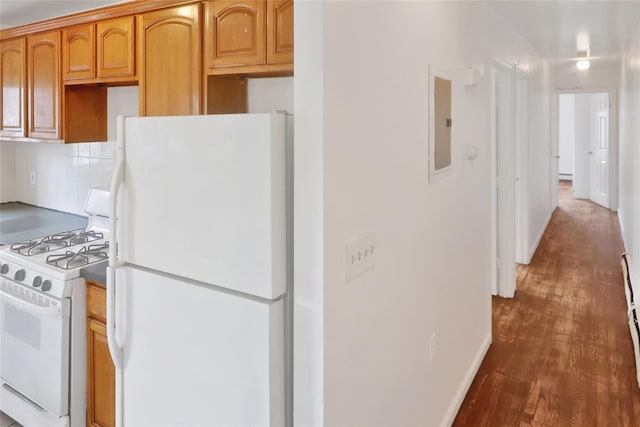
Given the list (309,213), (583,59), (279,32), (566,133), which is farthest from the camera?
(566,133)

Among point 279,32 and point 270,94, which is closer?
point 279,32

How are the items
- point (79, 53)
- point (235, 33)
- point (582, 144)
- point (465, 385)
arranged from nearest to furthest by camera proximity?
point (235, 33) → point (465, 385) → point (79, 53) → point (582, 144)

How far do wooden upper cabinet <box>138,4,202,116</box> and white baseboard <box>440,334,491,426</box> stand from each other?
194 centimetres

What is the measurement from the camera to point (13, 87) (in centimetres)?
310

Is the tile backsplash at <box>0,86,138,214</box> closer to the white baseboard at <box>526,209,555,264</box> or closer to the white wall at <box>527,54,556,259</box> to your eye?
the white wall at <box>527,54,556,259</box>

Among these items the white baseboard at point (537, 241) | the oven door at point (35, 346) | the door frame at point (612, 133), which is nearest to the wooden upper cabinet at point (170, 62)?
the oven door at point (35, 346)

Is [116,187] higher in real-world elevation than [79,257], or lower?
higher

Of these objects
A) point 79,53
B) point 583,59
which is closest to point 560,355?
point 79,53

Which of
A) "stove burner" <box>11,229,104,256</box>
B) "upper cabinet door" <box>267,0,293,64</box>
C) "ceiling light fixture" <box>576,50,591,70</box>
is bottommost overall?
"stove burner" <box>11,229,104,256</box>

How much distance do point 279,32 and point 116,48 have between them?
3.57 feet

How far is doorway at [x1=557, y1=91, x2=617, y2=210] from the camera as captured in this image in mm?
7781

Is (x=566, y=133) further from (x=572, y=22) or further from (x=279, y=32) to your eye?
(x=279, y=32)

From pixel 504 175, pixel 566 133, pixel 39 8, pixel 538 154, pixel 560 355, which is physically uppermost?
pixel 566 133

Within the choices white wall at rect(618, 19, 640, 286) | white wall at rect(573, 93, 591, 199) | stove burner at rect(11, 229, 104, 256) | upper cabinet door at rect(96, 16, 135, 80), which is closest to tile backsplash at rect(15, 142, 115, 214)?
stove burner at rect(11, 229, 104, 256)
